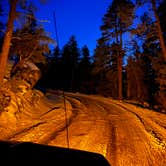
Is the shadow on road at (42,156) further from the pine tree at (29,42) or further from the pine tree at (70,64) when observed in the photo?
the pine tree at (70,64)

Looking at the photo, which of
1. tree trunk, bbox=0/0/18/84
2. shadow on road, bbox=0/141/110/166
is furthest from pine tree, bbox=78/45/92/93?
shadow on road, bbox=0/141/110/166

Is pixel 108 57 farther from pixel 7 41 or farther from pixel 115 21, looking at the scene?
pixel 7 41

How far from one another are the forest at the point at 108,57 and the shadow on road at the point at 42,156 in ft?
23.4

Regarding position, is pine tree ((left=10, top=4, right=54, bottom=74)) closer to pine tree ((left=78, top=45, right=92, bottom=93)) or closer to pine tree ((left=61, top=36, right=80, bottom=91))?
pine tree ((left=78, top=45, right=92, bottom=93))

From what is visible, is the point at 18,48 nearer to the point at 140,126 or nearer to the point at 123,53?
the point at 140,126

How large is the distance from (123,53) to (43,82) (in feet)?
98.4

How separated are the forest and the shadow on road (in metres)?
7.14

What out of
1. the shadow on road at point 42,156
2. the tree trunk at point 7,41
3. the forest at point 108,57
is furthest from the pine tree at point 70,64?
the shadow on road at point 42,156

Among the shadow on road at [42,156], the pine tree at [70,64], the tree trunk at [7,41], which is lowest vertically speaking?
the shadow on road at [42,156]

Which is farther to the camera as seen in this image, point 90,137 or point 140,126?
point 140,126

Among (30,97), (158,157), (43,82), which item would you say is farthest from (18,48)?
(43,82)

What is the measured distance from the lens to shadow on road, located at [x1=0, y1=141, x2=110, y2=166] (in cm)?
307

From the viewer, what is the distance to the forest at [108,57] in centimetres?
1304

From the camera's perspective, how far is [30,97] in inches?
529
